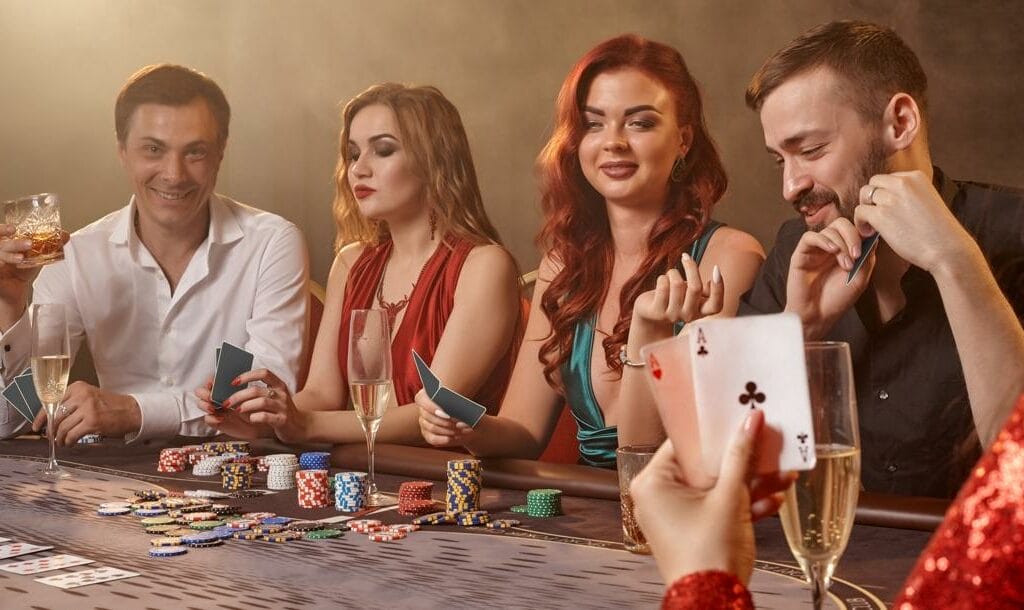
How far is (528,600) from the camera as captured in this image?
4.21 ft

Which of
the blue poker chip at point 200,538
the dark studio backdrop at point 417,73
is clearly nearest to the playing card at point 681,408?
the blue poker chip at point 200,538

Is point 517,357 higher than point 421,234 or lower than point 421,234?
lower

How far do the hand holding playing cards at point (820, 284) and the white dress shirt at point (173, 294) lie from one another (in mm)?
2019

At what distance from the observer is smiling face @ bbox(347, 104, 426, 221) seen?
351 centimetres

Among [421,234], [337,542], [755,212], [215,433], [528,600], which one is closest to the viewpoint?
[528,600]

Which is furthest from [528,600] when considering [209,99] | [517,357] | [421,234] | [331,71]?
[209,99]

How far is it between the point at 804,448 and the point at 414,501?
3.69 feet

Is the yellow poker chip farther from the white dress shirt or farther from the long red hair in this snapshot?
the white dress shirt

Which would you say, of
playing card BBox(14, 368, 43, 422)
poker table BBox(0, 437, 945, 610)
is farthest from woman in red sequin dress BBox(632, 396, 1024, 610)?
playing card BBox(14, 368, 43, 422)

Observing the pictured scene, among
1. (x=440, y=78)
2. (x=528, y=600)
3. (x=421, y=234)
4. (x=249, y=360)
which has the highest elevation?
(x=440, y=78)

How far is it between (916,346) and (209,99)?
2882 millimetres

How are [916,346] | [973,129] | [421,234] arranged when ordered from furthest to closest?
[421,234]
[973,129]
[916,346]

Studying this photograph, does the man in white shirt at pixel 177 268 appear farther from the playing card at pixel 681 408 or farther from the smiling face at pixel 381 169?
the playing card at pixel 681 408

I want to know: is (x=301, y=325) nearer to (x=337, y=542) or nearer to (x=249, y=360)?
(x=249, y=360)
